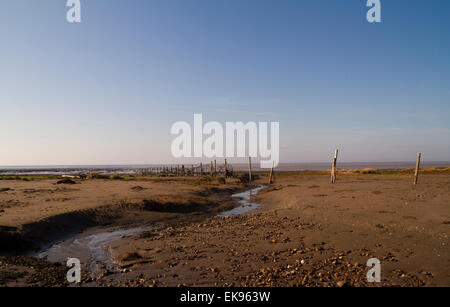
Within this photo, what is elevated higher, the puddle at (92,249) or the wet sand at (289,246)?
the wet sand at (289,246)

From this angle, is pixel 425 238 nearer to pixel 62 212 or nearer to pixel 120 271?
pixel 120 271

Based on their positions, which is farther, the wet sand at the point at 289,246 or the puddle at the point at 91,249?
the puddle at the point at 91,249

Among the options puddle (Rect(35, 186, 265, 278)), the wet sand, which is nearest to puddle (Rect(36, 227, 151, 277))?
puddle (Rect(35, 186, 265, 278))

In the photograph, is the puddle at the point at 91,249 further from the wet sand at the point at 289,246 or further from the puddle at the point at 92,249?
the wet sand at the point at 289,246

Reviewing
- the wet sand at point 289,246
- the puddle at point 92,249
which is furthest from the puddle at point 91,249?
the wet sand at point 289,246

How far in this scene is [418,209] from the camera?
Result: 39.5 feet

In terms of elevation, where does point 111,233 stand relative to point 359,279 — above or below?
below

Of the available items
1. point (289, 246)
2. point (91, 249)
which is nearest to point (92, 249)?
point (91, 249)

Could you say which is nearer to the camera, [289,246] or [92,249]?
[289,246]

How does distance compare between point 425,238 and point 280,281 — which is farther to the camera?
point 425,238

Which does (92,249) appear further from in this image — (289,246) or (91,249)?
(289,246)

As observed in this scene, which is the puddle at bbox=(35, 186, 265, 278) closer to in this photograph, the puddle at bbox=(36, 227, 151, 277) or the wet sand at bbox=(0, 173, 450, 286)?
the puddle at bbox=(36, 227, 151, 277)
